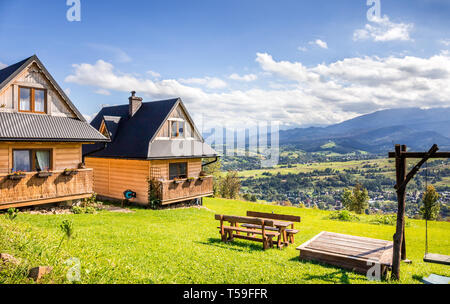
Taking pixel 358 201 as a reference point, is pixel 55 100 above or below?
above

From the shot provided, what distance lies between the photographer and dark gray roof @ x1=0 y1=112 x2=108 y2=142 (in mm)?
13383

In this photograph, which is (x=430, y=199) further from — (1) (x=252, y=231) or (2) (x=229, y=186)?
(2) (x=229, y=186)

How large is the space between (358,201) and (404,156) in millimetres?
40817

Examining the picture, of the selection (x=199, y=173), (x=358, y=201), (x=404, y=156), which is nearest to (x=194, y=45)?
(x=199, y=173)

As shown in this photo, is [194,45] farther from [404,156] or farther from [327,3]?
[404,156]

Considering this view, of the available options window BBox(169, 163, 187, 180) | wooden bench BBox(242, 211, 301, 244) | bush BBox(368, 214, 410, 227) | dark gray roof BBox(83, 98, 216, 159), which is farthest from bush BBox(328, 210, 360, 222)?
window BBox(169, 163, 187, 180)

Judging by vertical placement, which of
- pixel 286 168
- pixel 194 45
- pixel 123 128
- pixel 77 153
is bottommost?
pixel 286 168

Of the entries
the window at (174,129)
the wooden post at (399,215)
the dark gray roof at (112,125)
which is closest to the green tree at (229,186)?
the window at (174,129)

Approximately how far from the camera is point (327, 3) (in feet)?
39.8

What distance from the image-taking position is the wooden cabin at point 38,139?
13.5 metres

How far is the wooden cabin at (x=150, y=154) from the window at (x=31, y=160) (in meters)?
4.93

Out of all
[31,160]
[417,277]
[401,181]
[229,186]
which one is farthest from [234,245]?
[229,186]

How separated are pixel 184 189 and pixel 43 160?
8.91 m

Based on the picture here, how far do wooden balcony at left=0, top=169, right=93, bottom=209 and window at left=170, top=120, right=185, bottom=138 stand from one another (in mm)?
6857
